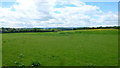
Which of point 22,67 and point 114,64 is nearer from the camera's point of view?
point 22,67

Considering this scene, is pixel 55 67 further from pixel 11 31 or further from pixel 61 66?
pixel 11 31

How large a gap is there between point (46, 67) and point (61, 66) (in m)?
0.79

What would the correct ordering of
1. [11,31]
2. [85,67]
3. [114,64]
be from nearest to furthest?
[85,67] → [114,64] → [11,31]

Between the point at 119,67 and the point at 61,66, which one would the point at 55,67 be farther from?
the point at 119,67

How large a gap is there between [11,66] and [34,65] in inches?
47.4

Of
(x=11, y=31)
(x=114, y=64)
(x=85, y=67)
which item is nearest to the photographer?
(x=85, y=67)

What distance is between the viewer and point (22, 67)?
710 centimetres

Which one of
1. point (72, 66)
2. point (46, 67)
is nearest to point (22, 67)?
point (46, 67)

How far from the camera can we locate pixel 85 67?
704 centimetres

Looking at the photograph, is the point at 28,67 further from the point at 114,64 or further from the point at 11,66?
the point at 114,64

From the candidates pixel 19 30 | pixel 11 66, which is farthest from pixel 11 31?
pixel 11 66

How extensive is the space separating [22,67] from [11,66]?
2.19 ft

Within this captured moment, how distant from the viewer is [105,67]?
721 cm

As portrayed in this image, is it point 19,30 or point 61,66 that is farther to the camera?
point 19,30
